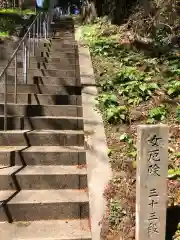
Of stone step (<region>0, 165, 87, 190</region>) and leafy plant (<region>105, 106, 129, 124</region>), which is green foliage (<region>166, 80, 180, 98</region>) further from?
stone step (<region>0, 165, 87, 190</region>)

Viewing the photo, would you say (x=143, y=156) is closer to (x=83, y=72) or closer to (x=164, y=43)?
(x=83, y=72)

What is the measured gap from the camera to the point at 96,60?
9281mm

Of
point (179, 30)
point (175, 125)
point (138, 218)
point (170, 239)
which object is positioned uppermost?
point (179, 30)

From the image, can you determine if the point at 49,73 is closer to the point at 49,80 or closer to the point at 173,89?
the point at 49,80

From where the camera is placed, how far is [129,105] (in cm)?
660

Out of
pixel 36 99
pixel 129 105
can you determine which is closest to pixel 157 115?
pixel 129 105

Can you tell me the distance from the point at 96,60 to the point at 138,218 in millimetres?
6031

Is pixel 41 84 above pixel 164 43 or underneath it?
underneath

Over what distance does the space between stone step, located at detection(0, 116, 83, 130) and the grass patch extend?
536 millimetres

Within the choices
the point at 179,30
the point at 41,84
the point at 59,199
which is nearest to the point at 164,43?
the point at 179,30

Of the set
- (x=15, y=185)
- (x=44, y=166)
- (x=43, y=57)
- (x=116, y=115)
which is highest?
(x=43, y=57)

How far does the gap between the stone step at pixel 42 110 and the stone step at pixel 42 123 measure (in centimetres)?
32

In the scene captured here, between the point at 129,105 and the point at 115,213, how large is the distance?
9.05 ft

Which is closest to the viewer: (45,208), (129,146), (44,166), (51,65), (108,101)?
(45,208)
